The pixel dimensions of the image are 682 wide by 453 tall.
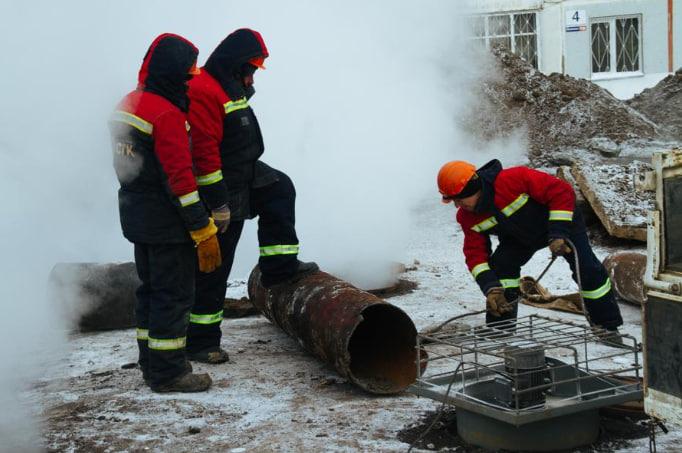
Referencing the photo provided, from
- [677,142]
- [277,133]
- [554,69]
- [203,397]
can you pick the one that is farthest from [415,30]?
[554,69]

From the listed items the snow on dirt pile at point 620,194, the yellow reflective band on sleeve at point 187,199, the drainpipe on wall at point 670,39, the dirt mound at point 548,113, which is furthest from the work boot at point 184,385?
the drainpipe on wall at point 670,39

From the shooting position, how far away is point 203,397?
4602 mm

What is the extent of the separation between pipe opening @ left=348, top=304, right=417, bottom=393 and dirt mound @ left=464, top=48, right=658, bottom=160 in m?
7.00

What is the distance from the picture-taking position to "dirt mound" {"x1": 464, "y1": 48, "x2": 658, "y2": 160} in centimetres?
1198

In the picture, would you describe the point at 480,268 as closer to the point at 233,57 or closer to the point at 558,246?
the point at 558,246

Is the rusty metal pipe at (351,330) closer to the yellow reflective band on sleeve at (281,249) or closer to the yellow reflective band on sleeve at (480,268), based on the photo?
the yellow reflective band on sleeve at (281,249)

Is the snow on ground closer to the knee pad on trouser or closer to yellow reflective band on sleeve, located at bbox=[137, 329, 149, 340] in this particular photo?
the knee pad on trouser

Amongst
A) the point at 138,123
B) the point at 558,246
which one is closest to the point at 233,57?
the point at 138,123

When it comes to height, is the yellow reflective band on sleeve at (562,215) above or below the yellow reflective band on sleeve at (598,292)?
above

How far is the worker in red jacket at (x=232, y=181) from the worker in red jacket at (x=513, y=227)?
3.89 feet

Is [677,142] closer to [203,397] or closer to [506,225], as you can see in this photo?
[506,225]

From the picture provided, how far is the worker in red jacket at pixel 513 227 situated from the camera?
476 centimetres

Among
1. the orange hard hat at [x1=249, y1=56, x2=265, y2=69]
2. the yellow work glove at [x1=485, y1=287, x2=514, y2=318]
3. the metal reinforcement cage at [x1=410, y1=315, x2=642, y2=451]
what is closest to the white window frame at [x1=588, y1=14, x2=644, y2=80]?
the orange hard hat at [x1=249, y1=56, x2=265, y2=69]

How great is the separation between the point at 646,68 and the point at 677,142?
268 inches
